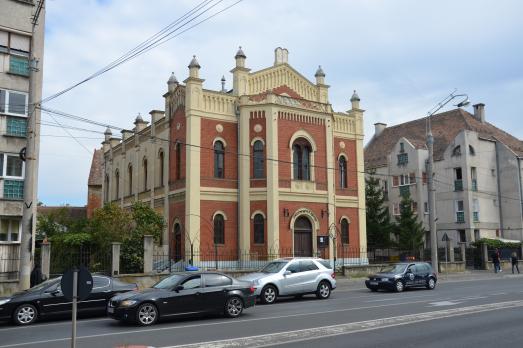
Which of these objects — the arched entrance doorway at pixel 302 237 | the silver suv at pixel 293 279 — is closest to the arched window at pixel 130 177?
the arched entrance doorway at pixel 302 237

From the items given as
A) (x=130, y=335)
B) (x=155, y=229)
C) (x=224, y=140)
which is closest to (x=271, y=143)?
(x=224, y=140)

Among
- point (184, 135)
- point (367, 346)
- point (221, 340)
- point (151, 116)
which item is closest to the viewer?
point (367, 346)

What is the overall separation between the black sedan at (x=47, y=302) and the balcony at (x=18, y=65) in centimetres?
1305

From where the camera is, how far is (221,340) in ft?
34.1

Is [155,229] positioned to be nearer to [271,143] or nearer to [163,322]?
[271,143]

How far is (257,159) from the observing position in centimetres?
3125

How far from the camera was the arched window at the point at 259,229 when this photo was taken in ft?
99.0

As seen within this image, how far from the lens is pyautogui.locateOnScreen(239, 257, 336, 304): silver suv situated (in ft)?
60.3

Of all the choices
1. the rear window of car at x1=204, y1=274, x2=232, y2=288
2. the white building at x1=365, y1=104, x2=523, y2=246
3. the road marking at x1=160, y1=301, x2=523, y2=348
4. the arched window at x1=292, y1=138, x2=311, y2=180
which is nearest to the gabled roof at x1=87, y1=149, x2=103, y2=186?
the arched window at x1=292, y1=138, x2=311, y2=180

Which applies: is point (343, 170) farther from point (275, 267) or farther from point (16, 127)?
point (16, 127)

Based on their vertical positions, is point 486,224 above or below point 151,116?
below

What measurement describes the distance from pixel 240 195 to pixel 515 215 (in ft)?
95.5

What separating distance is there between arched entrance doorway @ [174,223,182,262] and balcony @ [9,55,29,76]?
11946 millimetres

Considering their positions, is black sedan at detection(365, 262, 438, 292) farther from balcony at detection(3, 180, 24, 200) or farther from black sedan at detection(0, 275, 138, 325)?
balcony at detection(3, 180, 24, 200)
